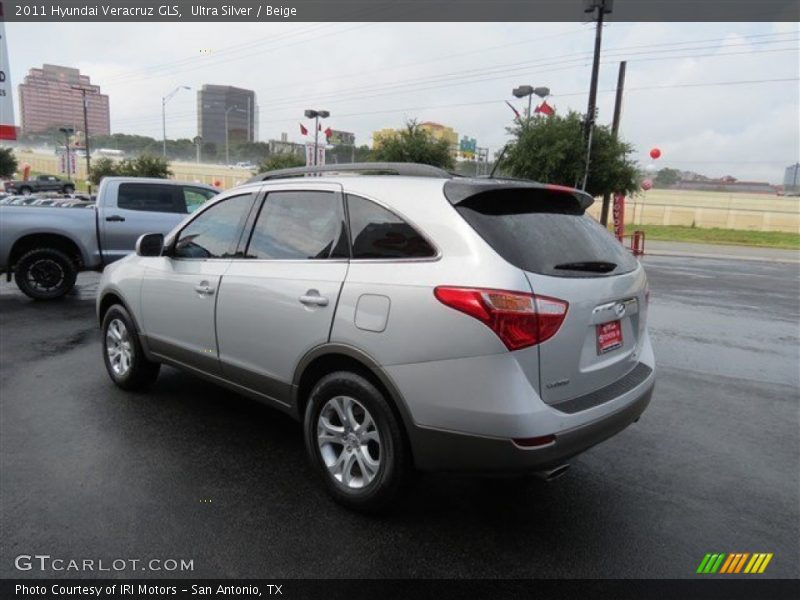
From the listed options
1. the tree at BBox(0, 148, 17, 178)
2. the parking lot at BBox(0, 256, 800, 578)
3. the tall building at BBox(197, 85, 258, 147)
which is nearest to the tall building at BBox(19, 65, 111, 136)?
the tall building at BBox(197, 85, 258, 147)

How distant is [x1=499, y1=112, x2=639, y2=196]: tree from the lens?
20844 millimetres

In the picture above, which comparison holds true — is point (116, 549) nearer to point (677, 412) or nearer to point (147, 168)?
point (677, 412)

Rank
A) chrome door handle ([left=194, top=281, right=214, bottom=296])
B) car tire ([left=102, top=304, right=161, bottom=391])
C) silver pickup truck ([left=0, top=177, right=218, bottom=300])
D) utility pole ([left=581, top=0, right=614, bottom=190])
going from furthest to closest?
utility pole ([left=581, top=0, right=614, bottom=190]) < silver pickup truck ([left=0, top=177, right=218, bottom=300]) < car tire ([left=102, top=304, right=161, bottom=391]) < chrome door handle ([left=194, top=281, right=214, bottom=296])

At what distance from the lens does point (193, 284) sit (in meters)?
4.00

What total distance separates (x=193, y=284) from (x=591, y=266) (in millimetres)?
2644

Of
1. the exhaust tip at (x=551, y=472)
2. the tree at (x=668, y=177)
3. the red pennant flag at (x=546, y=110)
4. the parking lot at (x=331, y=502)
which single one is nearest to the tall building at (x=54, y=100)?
the red pennant flag at (x=546, y=110)

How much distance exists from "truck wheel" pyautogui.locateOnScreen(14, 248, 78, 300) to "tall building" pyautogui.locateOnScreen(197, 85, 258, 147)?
290ft

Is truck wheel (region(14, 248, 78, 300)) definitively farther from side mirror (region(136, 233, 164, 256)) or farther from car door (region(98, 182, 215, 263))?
side mirror (region(136, 233, 164, 256))

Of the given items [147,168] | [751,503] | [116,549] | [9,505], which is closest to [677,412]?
[751,503]

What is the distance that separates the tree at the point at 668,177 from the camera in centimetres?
11569

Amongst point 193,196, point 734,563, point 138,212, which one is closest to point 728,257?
point 193,196

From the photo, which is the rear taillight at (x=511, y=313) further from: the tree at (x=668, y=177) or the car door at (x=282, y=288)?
the tree at (x=668, y=177)

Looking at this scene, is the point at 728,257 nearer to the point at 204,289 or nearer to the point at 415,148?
the point at 415,148

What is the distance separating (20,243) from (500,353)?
356 inches
